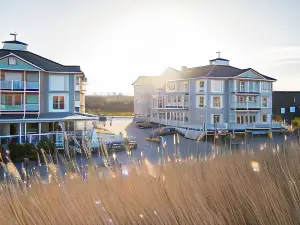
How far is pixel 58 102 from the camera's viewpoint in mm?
24875

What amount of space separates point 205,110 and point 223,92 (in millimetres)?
2726

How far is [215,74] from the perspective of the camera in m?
33.4

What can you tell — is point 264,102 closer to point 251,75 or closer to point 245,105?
point 245,105

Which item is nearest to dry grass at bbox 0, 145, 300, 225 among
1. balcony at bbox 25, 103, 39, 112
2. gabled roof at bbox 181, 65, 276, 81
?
balcony at bbox 25, 103, 39, 112

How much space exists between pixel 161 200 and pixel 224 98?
31.2 metres

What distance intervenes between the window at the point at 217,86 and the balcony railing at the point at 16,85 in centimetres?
1772

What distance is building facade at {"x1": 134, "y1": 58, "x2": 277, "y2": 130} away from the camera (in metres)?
33.2

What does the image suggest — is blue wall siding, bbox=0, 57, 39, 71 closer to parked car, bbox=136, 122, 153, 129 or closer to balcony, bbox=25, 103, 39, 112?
balcony, bbox=25, 103, 39, 112

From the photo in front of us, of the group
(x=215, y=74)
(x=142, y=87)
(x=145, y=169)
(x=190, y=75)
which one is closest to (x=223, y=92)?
(x=215, y=74)

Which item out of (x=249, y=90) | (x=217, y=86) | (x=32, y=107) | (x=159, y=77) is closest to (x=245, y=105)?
(x=249, y=90)

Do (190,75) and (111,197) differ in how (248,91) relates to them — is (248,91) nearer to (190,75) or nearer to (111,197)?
(190,75)

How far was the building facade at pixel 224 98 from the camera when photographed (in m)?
33.2

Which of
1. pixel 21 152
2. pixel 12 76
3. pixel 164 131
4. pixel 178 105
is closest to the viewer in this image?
pixel 21 152

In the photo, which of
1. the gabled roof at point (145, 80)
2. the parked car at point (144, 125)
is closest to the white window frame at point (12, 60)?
the parked car at point (144, 125)
